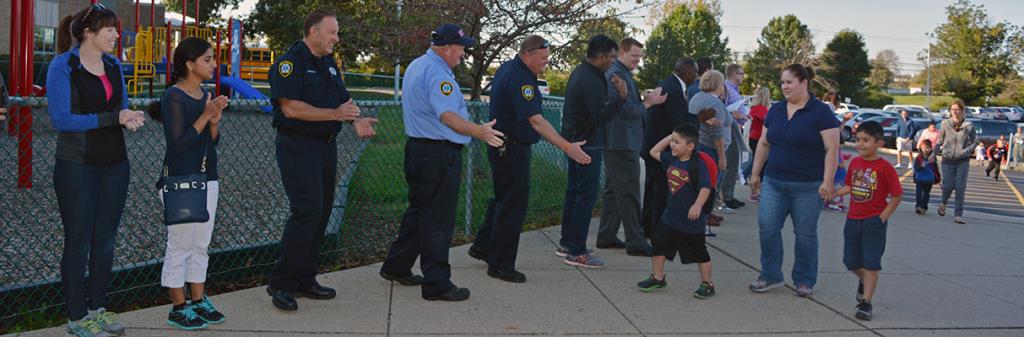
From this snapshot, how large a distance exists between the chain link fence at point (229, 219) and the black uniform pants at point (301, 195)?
0.67m

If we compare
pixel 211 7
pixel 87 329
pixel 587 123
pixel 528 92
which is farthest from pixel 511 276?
pixel 211 7

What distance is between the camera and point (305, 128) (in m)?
5.08

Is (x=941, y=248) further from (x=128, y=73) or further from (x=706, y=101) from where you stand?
(x=128, y=73)

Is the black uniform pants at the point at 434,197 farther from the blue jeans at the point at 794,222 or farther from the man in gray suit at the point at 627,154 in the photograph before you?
the blue jeans at the point at 794,222

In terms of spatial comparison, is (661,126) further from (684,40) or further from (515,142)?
(684,40)

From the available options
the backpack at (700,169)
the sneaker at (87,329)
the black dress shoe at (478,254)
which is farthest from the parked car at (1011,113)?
the sneaker at (87,329)

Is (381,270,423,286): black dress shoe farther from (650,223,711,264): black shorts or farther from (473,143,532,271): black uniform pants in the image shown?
(650,223,711,264): black shorts

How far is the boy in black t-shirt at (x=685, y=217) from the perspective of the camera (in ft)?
19.8

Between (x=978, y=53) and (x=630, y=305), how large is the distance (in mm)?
62834

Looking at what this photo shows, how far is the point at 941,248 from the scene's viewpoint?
877cm

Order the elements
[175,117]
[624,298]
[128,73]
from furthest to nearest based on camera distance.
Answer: [128,73], [624,298], [175,117]

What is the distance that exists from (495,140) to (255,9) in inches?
1412

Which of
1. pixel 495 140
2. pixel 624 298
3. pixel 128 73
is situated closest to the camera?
pixel 495 140

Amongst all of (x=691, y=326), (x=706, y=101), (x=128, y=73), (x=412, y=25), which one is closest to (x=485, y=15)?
(x=412, y=25)
